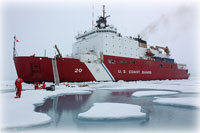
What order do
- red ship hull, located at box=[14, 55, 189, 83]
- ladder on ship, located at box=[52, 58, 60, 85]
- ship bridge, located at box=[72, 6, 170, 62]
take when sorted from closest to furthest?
red ship hull, located at box=[14, 55, 189, 83] < ladder on ship, located at box=[52, 58, 60, 85] < ship bridge, located at box=[72, 6, 170, 62]

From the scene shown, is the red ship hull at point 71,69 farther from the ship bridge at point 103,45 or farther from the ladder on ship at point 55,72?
the ship bridge at point 103,45

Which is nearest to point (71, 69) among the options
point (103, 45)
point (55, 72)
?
point (55, 72)

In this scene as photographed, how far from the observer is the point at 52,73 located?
10789mm

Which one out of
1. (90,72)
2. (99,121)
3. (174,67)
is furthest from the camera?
(174,67)

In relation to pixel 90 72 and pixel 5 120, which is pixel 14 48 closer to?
pixel 90 72

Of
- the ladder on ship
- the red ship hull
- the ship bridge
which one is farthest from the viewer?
the ship bridge

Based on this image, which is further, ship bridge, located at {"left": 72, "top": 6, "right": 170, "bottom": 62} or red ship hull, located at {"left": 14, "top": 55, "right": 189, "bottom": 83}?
ship bridge, located at {"left": 72, "top": 6, "right": 170, "bottom": 62}

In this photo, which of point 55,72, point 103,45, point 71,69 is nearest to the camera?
point 55,72

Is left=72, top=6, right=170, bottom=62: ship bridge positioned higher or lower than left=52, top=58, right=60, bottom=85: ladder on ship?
higher

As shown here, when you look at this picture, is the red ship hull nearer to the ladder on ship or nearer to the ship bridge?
the ladder on ship

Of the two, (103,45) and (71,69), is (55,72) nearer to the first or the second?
(71,69)

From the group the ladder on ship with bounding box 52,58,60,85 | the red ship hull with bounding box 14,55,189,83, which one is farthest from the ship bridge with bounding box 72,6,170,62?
the ladder on ship with bounding box 52,58,60,85

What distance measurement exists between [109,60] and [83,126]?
37.3 ft

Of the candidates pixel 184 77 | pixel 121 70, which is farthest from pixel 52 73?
pixel 184 77
